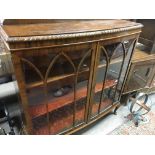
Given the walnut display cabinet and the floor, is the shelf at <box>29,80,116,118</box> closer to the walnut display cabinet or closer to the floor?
the walnut display cabinet

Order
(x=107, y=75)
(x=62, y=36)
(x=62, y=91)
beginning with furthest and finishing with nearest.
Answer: (x=107, y=75) < (x=62, y=91) < (x=62, y=36)

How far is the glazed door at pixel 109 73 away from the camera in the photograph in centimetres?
102

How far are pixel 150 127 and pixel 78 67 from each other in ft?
3.76

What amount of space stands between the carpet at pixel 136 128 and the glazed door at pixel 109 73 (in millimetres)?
267

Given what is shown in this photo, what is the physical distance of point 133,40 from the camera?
3.71 ft

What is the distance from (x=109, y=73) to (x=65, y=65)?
438 millimetres

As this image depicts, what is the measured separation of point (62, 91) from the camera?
3.46 feet

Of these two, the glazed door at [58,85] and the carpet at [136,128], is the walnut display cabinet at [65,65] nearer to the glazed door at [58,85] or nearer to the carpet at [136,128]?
the glazed door at [58,85]

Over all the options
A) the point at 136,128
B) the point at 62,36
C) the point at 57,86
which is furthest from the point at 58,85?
the point at 136,128

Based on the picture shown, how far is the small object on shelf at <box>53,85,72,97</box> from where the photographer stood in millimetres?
1025

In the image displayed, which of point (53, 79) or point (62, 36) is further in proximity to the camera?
point (53, 79)

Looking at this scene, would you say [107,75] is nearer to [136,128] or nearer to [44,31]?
[44,31]

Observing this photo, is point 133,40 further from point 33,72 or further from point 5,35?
point 5,35
